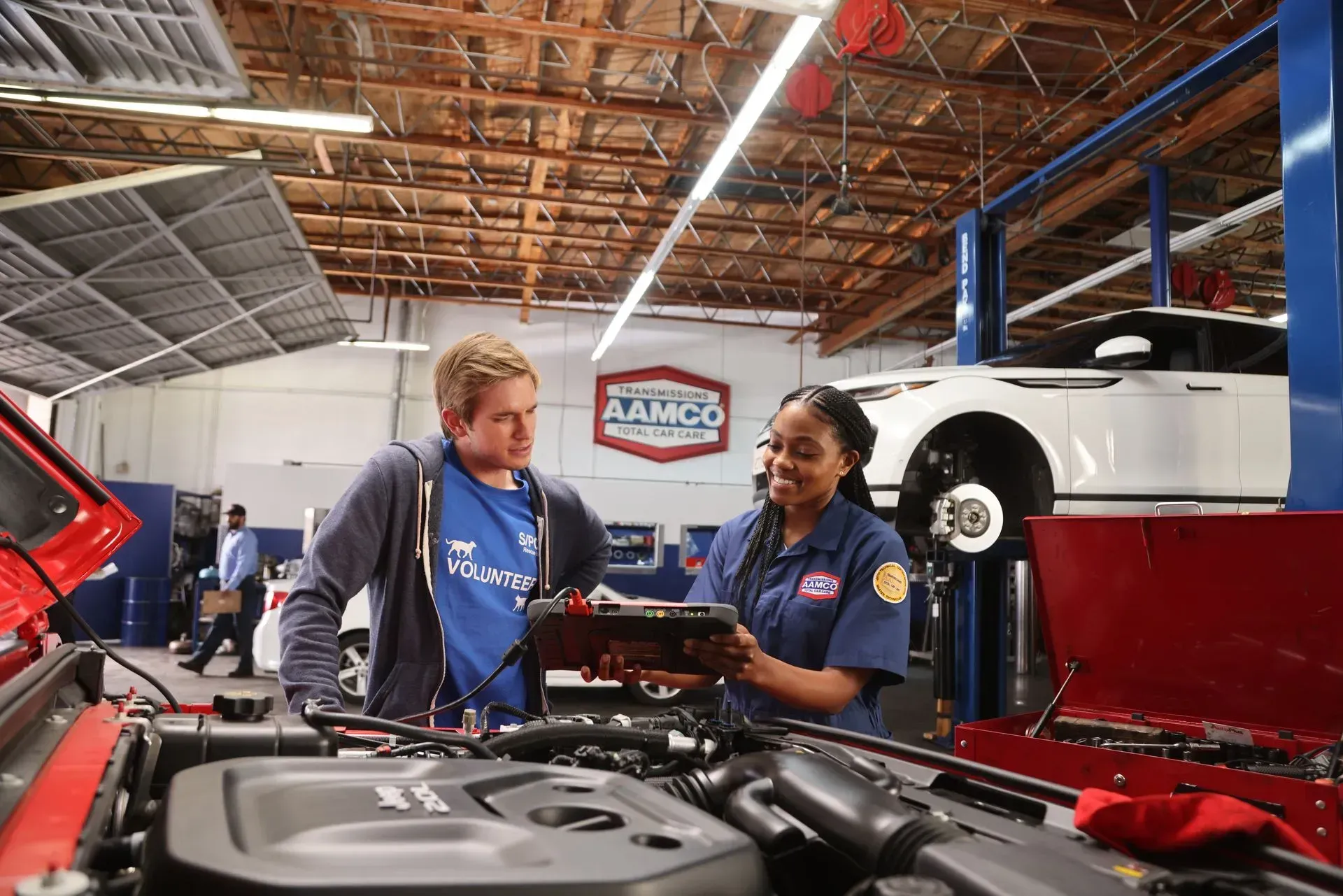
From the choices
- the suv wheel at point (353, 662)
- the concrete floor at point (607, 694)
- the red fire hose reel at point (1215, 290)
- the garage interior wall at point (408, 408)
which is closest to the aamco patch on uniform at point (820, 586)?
the concrete floor at point (607, 694)

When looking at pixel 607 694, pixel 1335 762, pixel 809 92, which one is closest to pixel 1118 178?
pixel 809 92

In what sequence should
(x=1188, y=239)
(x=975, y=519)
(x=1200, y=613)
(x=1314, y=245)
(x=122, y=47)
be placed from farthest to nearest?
(x=1188, y=239) < (x=122, y=47) < (x=975, y=519) < (x=1314, y=245) < (x=1200, y=613)

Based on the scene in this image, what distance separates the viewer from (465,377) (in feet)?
5.73

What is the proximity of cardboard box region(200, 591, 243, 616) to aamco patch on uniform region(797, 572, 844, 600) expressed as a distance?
26.3 ft

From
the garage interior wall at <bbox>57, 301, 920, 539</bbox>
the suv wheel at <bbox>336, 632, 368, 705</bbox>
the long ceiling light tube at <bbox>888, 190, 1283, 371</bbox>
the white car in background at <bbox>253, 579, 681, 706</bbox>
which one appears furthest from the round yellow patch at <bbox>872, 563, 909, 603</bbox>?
the garage interior wall at <bbox>57, 301, 920, 539</bbox>

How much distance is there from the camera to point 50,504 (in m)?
1.58

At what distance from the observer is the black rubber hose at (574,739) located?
3.67 feet

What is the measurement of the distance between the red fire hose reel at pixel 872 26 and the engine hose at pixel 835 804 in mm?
4834

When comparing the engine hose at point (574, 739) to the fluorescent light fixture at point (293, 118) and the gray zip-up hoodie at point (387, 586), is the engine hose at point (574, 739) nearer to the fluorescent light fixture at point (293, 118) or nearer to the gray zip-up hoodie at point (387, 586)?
the gray zip-up hoodie at point (387, 586)

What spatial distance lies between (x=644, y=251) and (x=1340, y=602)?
11389 mm

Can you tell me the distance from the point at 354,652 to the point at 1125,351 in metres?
5.54

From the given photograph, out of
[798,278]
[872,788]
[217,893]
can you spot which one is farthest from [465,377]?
[798,278]

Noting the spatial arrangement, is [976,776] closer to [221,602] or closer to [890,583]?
[890,583]

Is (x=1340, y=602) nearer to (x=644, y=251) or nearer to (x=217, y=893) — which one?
(x=217, y=893)
